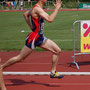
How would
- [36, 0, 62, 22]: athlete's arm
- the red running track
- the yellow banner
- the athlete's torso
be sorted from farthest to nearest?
the yellow banner < the red running track < the athlete's torso < [36, 0, 62, 22]: athlete's arm

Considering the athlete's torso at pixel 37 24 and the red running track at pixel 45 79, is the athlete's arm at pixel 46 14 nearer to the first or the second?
the athlete's torso at pixel 37 24

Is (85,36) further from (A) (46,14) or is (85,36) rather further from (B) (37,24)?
(A) (46,14)

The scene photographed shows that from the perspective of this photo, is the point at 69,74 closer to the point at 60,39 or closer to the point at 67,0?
the point at 60,39

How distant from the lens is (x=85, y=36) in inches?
407

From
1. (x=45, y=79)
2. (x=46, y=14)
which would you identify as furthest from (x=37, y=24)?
(x=45, y=79)

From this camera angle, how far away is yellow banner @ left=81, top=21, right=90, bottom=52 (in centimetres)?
1022

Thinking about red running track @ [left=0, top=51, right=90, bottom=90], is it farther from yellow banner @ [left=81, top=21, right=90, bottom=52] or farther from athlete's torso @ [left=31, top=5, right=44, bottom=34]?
athlete's torso @ [left=31, top=5, right=44, bottom=34]

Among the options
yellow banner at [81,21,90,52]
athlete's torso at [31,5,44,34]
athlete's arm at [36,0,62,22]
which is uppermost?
athlete's arm at [36,0,62,22]

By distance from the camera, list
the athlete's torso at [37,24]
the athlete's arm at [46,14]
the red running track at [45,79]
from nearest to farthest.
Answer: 1. the athlete's arm at [46,14]
2. the athlete's torso at [37,24]
3. the red running track at [45,79]

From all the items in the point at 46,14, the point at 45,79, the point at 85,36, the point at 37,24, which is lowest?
the point at 45,79

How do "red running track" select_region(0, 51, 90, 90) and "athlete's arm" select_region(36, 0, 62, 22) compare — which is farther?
"red running track" select_region(0, 51, 90, 90)

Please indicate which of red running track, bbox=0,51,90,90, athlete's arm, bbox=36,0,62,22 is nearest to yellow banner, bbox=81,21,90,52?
red running track, bbox=0,51,90,90

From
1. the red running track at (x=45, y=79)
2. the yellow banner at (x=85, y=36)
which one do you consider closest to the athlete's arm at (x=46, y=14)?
the red running track at (x=45, y=79)

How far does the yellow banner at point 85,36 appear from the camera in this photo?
10.2 metres
